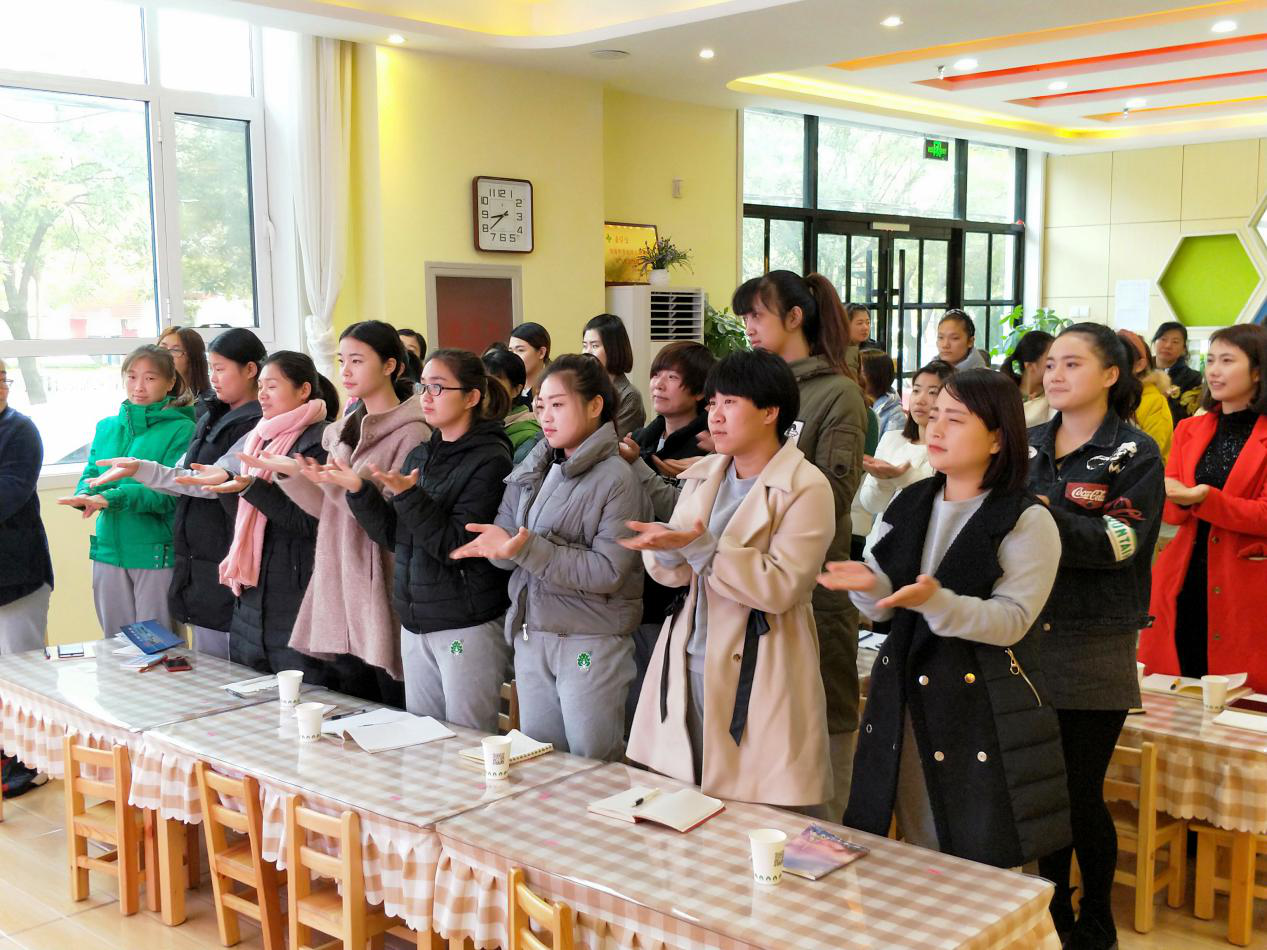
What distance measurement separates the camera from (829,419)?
2.95 m

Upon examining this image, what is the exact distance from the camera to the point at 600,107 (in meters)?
7.88

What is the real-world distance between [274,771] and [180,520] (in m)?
1.53

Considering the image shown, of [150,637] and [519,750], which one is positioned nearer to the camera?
[519,750]

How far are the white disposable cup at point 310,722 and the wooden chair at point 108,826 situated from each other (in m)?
0.53

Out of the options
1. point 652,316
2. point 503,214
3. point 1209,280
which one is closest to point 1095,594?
point 503,214

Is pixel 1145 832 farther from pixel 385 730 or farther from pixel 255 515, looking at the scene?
pixel 255 515

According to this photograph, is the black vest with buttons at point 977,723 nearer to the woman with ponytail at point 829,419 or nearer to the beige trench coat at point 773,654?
the beige trench coat at point 773,654

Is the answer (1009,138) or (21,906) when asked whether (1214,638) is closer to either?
(21,906)

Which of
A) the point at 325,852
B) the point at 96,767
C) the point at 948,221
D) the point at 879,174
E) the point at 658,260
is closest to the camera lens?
the point at 325,852

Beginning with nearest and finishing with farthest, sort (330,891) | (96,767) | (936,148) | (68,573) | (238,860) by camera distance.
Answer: (330,891) → (238,860) → (96,767) → (68,573) → (936,148)

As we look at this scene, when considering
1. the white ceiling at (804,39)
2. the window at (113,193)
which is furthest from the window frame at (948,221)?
the window at (113,193)

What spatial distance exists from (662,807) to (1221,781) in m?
1.55

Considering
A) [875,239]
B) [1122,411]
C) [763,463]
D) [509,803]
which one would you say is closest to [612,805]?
[509,803]

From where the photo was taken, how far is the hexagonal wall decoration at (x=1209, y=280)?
36.7 feet
